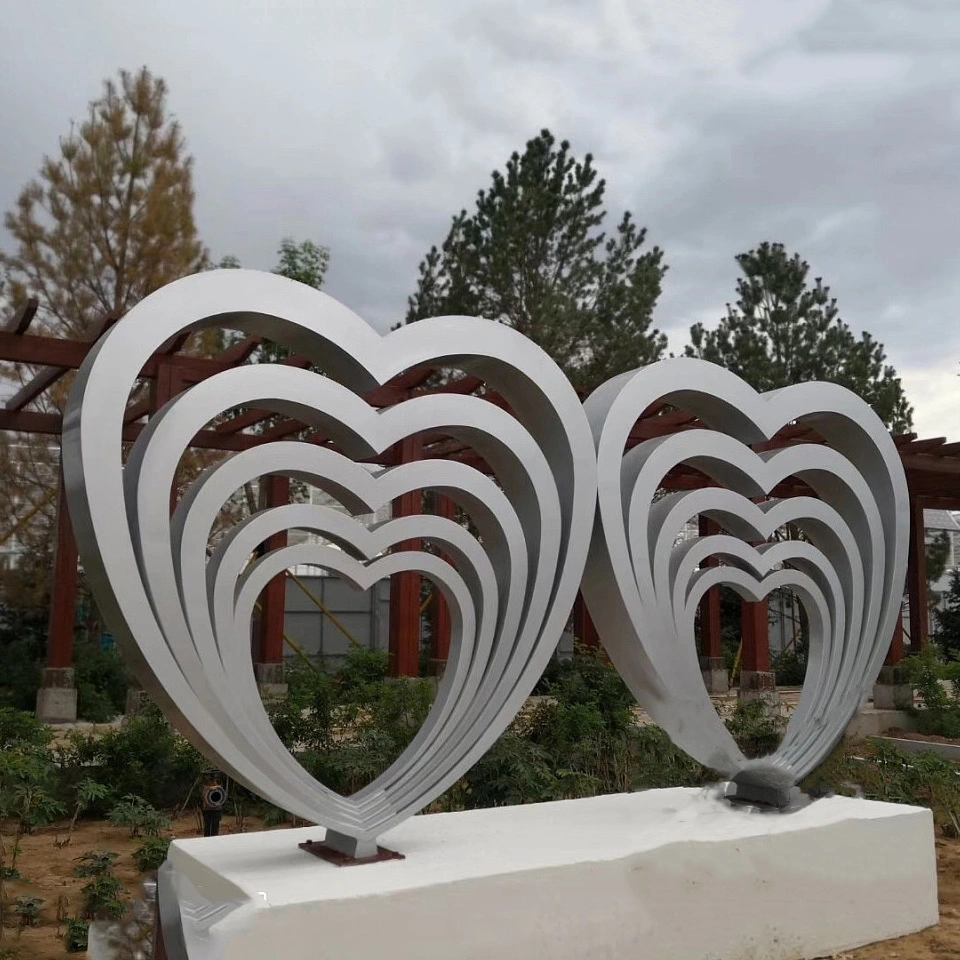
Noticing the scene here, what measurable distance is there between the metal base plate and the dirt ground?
157 centimetres

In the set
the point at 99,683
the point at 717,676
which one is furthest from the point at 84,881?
the point at 717,676

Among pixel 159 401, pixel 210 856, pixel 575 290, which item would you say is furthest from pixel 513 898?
pixel 575 290

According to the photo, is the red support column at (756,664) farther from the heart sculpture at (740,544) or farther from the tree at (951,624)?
the tree at (951,624)

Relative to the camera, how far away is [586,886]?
16.5 feet

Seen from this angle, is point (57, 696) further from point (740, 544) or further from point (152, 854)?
point (740, 544)

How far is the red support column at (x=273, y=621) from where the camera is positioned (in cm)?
1587

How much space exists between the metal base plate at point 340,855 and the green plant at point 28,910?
178cm

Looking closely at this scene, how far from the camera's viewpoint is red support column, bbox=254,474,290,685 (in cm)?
1587

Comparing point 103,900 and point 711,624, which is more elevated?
point 711,624

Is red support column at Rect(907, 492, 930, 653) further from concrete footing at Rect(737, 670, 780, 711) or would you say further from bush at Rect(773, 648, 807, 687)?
bush at Rect(773, 648, 807, 687)

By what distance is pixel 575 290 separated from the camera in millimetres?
21891

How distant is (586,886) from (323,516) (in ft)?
6.91

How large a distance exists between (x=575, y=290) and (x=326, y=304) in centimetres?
1732

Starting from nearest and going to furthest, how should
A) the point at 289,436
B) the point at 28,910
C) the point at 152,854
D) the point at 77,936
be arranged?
the point at 77,936
the point at 28,910
the point at 152,854
the point at 289,436
